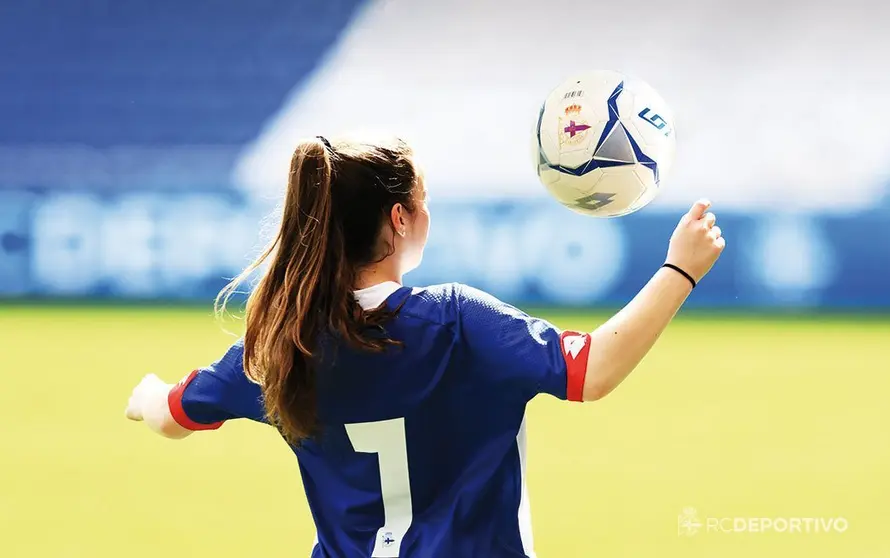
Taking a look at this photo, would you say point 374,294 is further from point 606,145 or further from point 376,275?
point 606,145

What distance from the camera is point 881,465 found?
15.1 ft

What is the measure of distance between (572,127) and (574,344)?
2.59ft

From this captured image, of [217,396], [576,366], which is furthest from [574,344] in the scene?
[217,396]

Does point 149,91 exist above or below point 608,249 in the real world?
above

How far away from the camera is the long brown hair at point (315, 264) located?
1.76m

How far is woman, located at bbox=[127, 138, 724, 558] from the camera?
174 cm

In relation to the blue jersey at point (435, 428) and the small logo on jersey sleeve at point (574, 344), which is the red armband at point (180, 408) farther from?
the small logo on jersey sleeve at point (574, 344)

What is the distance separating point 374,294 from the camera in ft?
5.95

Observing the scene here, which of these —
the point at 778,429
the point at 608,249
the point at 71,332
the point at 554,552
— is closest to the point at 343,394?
the point at 554,552

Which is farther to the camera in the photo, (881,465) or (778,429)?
(778,429)

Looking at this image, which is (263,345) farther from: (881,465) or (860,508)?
(881,465)

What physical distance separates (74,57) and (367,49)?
2.82 meters

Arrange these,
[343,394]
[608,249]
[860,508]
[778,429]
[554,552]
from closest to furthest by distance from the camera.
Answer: [343,394]
[554,552]
[860,508]
[778,429]
[608,249]

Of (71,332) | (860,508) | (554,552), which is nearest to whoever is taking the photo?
(554,552)
